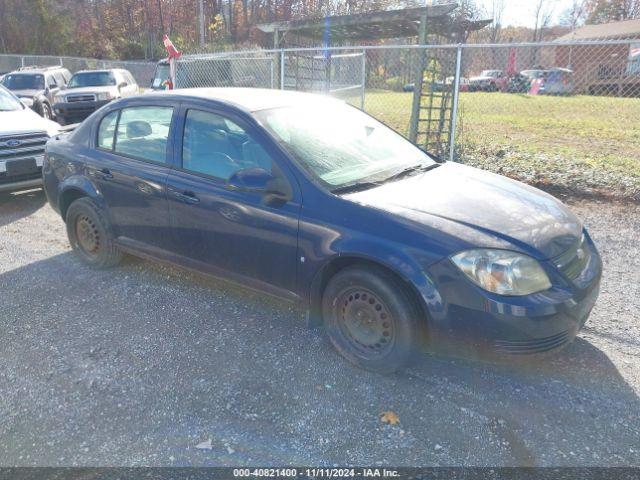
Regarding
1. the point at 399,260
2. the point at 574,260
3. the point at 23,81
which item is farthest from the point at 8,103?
the point at 23,81

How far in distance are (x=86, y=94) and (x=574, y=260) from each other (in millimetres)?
14764

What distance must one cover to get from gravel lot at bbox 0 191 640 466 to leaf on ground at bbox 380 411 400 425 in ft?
0.11

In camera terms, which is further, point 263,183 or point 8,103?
point 8,103

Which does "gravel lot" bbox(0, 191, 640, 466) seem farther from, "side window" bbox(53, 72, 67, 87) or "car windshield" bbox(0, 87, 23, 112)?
"side window" bbox(53, 72, 67, 87)

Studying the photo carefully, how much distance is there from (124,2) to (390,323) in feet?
160

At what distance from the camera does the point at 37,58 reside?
29484 mm

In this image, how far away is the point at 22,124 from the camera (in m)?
7.14

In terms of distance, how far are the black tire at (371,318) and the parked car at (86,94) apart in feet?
42.6

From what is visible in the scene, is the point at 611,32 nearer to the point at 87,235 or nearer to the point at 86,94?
the point at 86,94

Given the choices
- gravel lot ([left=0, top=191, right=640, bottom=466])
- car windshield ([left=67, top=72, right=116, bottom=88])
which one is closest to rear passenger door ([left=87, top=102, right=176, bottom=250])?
gravel lot ([left=0, top=191, right=640, bottom=466])

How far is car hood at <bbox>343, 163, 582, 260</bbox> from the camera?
9.48 ft

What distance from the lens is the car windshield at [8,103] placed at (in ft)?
25.4

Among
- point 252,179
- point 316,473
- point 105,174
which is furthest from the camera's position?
point 105,174

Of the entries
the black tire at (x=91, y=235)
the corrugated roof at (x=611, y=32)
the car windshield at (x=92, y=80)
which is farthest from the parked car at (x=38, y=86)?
the corrugated roof at (x=611, y=32)
